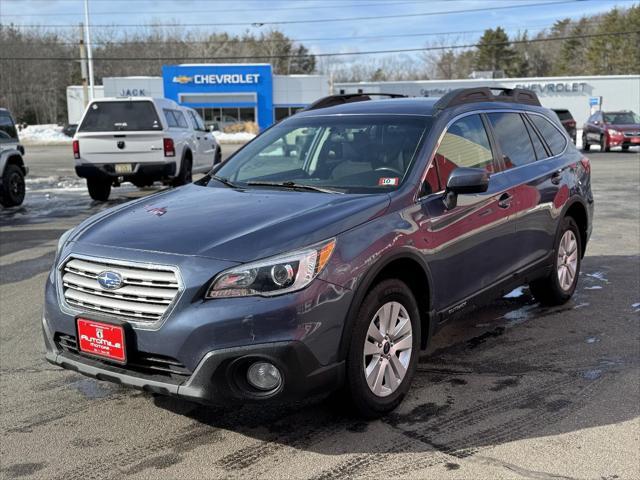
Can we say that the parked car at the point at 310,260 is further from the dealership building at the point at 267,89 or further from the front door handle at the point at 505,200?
the dealership building at the point at 267,89

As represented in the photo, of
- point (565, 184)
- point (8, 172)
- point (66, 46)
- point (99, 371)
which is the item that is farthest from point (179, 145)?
point (66, 46)

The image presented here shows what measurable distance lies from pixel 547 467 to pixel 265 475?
133 centimetres

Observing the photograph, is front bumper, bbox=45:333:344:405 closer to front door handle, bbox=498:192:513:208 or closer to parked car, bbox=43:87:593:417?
parked car, bbox=43:87:593:417

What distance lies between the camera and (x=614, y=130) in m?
27.5

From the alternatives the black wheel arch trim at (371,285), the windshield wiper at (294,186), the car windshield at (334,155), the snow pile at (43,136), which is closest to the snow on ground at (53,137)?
the snow pile at (43,136)

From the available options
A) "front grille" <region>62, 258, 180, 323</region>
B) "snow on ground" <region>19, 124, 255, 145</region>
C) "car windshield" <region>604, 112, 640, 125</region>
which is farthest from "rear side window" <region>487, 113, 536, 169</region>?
"snow on ground" <region>19, 124, 255, 145</region>

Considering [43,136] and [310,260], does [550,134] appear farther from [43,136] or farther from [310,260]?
[43,136]

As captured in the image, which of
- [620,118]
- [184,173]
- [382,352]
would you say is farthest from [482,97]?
[620,118]

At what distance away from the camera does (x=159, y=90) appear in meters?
58.6

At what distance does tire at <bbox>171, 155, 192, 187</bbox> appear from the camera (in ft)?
47.5

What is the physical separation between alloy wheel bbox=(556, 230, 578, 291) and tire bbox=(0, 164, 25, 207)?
1076cm

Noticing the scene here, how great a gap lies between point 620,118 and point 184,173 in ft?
68.5

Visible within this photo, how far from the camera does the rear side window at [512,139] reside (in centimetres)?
512

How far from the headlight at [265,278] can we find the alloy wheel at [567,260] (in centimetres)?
330
